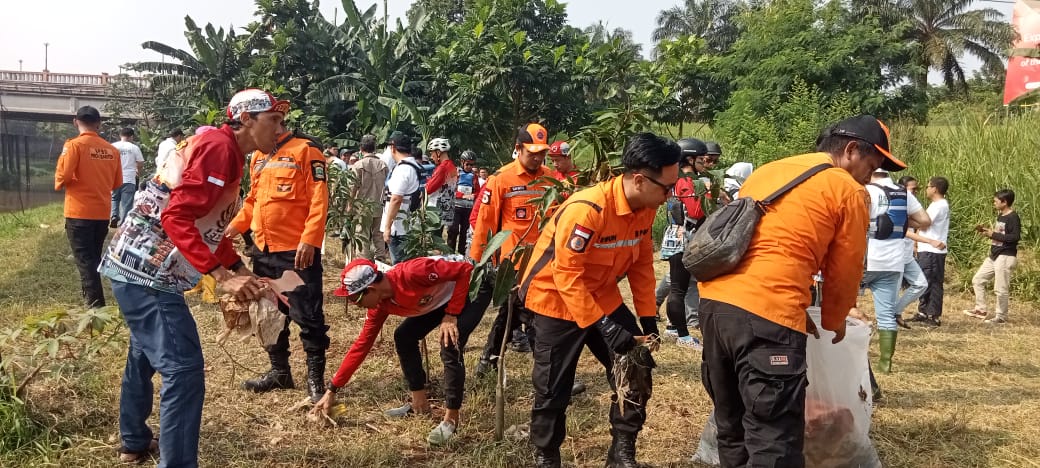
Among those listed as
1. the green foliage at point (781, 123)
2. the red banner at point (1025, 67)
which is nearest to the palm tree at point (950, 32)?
the red banner at point (1025, 67)

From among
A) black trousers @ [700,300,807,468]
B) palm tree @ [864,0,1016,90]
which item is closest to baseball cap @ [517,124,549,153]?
black trousers @ [700,300,807,468]

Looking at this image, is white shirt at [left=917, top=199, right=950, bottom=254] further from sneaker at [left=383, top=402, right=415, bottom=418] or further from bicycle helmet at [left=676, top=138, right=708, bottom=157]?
sneaker at [left=383, top=402, right=415, bottom=418]

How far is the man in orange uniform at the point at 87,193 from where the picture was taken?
241 inches

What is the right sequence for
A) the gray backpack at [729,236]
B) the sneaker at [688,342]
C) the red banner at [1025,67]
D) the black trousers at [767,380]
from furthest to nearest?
the red banner at [1025,67] < the sneaker at [688,342] < the gray backpack at [729,236] < the black trousers at [767,380]

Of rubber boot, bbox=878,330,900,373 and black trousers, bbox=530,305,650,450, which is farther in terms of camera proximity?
rubber boot, bbox=878,330,900,373

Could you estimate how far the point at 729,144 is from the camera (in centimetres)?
1552

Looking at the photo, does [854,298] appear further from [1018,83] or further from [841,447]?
[1018,83]

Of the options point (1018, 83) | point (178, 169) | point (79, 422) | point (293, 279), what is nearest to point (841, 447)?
point (293, 279)

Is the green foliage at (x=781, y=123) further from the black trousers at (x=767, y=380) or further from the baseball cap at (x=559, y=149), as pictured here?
the black trousers at (x=767, y=380)

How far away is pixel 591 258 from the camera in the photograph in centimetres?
318

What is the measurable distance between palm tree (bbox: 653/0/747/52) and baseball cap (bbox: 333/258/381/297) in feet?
139

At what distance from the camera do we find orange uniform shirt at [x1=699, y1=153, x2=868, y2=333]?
2602 mm

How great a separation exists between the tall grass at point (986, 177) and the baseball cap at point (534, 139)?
321 inches

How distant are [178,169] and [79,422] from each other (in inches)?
71.5
